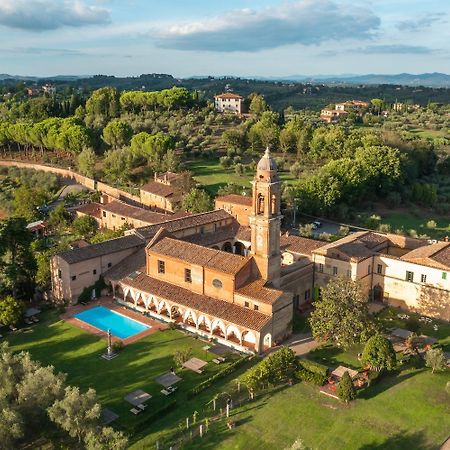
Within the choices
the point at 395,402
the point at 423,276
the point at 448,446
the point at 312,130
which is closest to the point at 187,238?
the point at 423,276

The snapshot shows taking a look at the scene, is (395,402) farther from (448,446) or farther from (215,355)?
(215,355)

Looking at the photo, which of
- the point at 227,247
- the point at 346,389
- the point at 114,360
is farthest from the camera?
the point at 227,247

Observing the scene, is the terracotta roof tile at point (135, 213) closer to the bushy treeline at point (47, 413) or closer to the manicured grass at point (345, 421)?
the manicured grass at point (345, 421)

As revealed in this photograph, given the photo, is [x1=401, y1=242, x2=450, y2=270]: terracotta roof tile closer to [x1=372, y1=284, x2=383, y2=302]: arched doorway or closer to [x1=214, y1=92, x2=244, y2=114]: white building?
[x1=372, y1=284, x2=383, y2=302]: arched doorway

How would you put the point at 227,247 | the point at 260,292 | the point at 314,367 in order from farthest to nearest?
1. the point at 227,247
2. the point at 260,292
3. the point at 314,367

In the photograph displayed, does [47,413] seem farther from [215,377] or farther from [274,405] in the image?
[274,405]

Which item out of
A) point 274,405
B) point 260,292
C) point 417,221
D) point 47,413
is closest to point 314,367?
point 274,405
